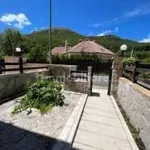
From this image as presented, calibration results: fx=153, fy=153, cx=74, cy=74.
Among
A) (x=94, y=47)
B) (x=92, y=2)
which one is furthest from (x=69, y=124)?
(x=94, y=47)

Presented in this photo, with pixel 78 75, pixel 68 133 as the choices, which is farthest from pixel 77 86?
pixel 68 133

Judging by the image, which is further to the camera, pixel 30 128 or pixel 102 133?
pixel 102 133

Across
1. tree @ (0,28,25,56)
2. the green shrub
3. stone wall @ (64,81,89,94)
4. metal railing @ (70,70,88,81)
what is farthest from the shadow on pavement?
tree @ (0,28,25,56)

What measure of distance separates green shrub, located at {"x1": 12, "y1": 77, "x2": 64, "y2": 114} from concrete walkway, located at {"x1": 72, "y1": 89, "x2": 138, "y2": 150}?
1.10 m

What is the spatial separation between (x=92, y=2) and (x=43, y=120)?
31.9 feet

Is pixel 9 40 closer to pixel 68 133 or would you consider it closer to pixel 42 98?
pixel 42 98

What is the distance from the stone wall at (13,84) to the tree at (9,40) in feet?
102

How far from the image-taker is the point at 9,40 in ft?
116

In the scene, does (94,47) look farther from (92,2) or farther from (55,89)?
(55,89)

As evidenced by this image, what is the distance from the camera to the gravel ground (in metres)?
2.87

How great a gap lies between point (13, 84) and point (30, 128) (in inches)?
112

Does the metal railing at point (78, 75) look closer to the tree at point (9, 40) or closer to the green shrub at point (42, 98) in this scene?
the green shrub at point (42, 98)

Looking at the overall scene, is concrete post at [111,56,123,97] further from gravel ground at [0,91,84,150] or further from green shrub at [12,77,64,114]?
gravel ground at [0,91,84,150]

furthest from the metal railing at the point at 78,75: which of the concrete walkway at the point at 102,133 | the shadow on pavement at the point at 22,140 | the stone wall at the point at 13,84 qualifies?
the shadow on pavement at the point at 22,140
